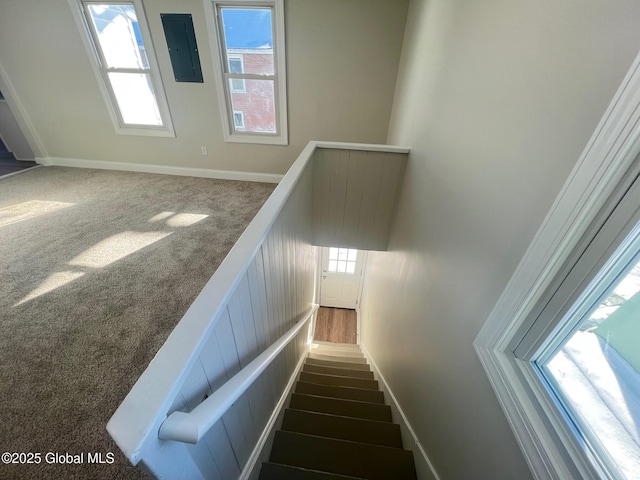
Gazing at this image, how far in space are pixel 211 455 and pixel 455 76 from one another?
1.85 metres

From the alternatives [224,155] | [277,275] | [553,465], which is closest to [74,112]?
[224,155]

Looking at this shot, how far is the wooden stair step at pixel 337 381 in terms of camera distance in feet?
7.98

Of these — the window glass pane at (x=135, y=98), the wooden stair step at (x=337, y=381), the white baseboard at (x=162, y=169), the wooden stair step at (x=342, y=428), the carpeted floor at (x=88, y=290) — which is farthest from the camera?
the white baseboard at (x=162, y=169)

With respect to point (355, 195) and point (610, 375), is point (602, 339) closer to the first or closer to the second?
point (610, 375)

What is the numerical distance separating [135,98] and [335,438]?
4410mm

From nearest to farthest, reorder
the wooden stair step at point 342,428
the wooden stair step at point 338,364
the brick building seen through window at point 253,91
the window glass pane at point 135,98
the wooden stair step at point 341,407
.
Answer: the wooden stair step at point 342,428 → the wooden stair step at point 341,407 → the brick building seen through window at point 253,91 → the wooden stair step at point 338,364 → the window glass pane at point 135,98

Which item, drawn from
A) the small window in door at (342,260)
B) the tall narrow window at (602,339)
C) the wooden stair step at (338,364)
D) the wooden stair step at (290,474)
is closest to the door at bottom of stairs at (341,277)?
the small window in door at (342,260)

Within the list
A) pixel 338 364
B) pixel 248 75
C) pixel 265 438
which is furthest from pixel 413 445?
pixel 248 75

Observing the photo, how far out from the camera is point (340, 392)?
2.23m

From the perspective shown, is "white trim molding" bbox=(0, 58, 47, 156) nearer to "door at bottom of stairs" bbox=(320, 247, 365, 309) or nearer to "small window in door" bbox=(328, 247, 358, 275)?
"door at bottom of stairs" bbox=(320, 247, 365, 309)

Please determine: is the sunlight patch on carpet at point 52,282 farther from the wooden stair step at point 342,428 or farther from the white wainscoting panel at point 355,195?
the white wainscoting panel at point 355,195

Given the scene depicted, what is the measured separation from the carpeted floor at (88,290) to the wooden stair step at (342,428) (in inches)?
37.3

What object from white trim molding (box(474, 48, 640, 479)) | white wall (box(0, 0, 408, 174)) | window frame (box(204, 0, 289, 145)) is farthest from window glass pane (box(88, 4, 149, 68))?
white trim molding (box(474, 48, 640, 479))

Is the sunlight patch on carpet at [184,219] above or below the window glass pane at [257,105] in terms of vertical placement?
below
